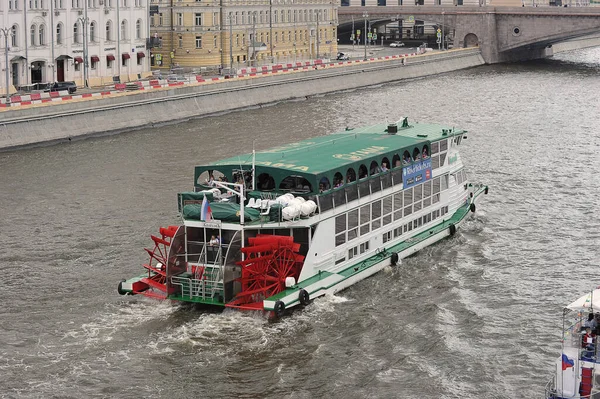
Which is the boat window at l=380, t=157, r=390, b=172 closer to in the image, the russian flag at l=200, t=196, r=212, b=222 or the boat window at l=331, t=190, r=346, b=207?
the boat window at l=331, t=190, r=346, b=207

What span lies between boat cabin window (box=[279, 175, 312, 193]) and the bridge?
339 feet

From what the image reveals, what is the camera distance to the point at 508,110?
309 feet

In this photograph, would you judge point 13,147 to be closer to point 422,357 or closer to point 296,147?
point 296,147

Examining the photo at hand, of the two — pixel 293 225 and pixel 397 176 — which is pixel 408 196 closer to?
pixel 397 176

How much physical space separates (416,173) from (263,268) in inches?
436

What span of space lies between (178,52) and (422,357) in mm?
81945

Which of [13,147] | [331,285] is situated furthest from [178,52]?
[331,285]

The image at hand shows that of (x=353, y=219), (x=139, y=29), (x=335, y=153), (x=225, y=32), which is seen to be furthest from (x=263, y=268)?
(x=225, y=32)

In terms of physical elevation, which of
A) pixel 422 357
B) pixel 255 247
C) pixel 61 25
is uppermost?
pixel 61 25

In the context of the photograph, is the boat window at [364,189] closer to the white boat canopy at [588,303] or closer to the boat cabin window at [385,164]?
the boat cabin window at [385,164]

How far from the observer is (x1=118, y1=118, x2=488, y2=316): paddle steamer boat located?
38844 millimetres

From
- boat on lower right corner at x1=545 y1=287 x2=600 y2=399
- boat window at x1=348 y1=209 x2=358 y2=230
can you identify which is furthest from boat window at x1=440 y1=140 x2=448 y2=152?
boat on lower right corner at x1=545 y1=287 x2=600 y2=399

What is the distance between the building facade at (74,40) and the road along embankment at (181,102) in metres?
9.78

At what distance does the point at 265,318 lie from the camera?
38375mm
